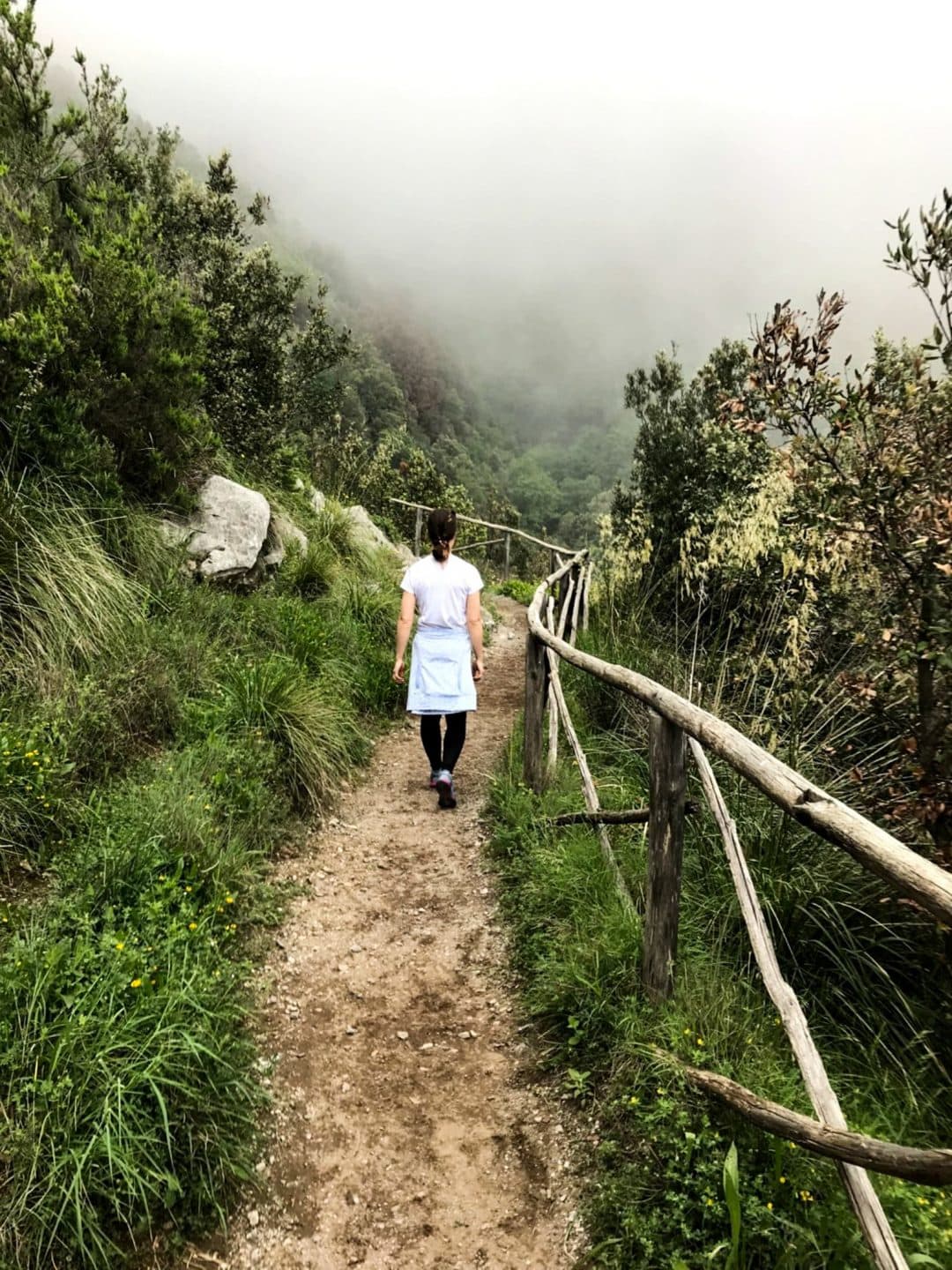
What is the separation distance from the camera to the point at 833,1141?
5.11 feet

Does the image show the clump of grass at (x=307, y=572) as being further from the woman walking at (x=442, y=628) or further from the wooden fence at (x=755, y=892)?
the wooden fence at (x=755, y=892)

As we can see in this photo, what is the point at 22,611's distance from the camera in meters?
4.29

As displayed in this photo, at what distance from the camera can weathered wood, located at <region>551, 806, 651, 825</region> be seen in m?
3.05

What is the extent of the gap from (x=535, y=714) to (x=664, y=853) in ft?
7.48

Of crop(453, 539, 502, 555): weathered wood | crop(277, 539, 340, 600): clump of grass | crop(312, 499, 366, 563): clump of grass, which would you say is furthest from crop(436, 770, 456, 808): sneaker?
crop(453, 539, 502, 555): weathered wood

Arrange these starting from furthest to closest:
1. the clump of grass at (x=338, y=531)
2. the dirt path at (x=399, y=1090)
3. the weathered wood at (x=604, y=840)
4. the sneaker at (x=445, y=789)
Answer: the clump of grass at (x=338, y=531) → the sneaker at (x=445, y=789) → the weathered wood at (x=604, y=840) → the dirt path at (x=399, y=1090)

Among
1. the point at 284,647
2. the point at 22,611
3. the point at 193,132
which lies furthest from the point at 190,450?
the point at 193,132

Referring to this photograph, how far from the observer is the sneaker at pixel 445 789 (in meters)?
5.08

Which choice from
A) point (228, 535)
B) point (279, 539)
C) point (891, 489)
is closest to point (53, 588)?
point (228, 535)

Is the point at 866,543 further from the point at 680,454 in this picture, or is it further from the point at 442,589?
the point at 680,454

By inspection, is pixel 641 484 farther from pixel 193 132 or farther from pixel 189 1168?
pixel 193 132

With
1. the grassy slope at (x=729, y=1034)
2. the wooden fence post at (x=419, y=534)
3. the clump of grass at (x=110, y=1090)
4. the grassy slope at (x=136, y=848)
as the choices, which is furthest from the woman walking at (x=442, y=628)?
the wooden fence post at (x=419, y=534)

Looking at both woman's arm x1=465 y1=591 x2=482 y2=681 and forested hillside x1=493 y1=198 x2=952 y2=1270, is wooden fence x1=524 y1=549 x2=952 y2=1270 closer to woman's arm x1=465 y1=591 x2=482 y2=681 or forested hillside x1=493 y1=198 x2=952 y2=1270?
forested hillside x1=493 y1=198 x2=952 y2=1270

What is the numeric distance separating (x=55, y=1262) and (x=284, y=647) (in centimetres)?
431
